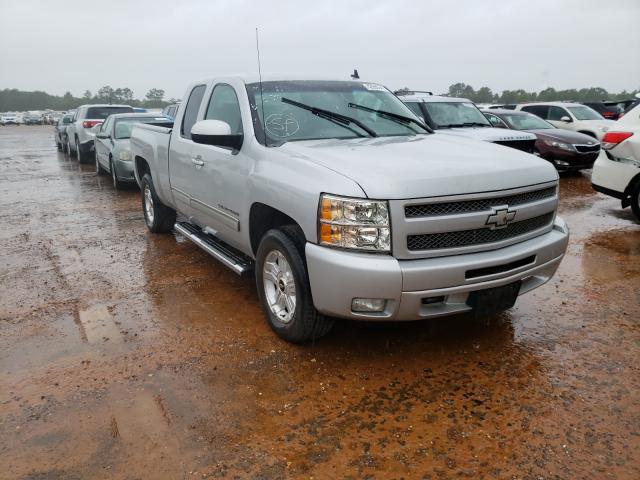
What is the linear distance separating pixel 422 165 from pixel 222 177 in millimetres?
1770

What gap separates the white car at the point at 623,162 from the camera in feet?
22.9

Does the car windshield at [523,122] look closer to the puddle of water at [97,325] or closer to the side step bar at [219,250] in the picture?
the side step bar at [219,250]

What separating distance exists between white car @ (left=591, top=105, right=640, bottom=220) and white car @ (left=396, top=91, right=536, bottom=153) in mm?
2141

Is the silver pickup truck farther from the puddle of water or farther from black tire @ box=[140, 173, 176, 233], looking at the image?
black tire @ box=[140, 173, 176, 233]

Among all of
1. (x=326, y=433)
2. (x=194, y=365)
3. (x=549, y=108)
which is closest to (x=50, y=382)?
A: (x=194, y=365)

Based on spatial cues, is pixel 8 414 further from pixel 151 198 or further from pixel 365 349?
pixel 151 198

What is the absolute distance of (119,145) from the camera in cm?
1070

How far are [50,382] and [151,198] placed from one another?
383cm

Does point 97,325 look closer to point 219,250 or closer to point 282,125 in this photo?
point 219,250

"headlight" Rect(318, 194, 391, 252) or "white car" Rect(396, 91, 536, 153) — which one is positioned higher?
"white car" Rect(396, 91, 536, 153)

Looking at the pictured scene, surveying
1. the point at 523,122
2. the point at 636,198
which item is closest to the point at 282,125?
the point at 636,198

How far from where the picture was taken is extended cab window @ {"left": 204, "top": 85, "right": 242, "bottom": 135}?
14.5ft

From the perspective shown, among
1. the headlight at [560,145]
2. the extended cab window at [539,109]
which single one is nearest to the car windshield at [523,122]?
the headlight at [560,145]

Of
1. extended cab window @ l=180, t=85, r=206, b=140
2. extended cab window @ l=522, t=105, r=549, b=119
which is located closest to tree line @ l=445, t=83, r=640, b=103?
extended cab window @ l=522, t=105, r=549, b=119
